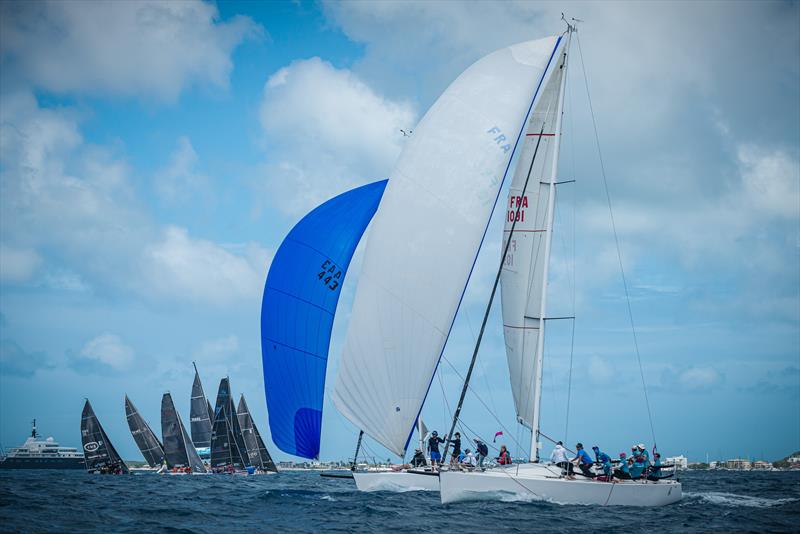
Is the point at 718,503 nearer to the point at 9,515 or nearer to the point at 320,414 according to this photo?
the point at 320,414

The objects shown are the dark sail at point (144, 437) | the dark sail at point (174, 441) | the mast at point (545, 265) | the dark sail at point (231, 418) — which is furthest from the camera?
the dark sail at point (144, 437)

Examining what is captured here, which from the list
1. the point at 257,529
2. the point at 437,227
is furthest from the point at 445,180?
the point at 257,529

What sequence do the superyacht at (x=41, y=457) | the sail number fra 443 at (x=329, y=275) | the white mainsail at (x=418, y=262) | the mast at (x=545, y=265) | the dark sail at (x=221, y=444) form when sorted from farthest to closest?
1. the superyacht at (x=41, y=457)
2. the dark sail at (x=221, y=444)
3. the sail number fra 443 at (x=329, y=275)
4. the mast at (x=545, y=265)
5. the white mainsail at (x=418, y=262)

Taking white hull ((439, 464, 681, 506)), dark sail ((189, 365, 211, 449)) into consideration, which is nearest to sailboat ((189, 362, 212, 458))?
dark sail ((189, 365, 211, 449))

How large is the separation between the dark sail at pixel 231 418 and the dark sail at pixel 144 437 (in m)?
7.27

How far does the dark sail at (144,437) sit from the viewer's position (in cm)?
6075

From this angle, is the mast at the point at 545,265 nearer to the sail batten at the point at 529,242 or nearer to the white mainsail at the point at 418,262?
the sail batten at the point at 529,242

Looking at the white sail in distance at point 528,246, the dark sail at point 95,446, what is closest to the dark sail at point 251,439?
the dark sail at point 95,446

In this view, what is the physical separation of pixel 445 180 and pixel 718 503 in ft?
Result: 49.6

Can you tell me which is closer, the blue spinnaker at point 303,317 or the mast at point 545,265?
the mast at point 545,265

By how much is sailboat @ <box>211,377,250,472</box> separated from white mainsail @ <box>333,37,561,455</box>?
35.8 m

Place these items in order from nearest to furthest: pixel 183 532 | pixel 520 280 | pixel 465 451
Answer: pixel 183 532 → pixel 465 451 → pixel 520 280

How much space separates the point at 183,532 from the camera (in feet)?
52.7

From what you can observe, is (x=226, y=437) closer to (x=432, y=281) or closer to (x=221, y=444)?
(x=221, y=444)
